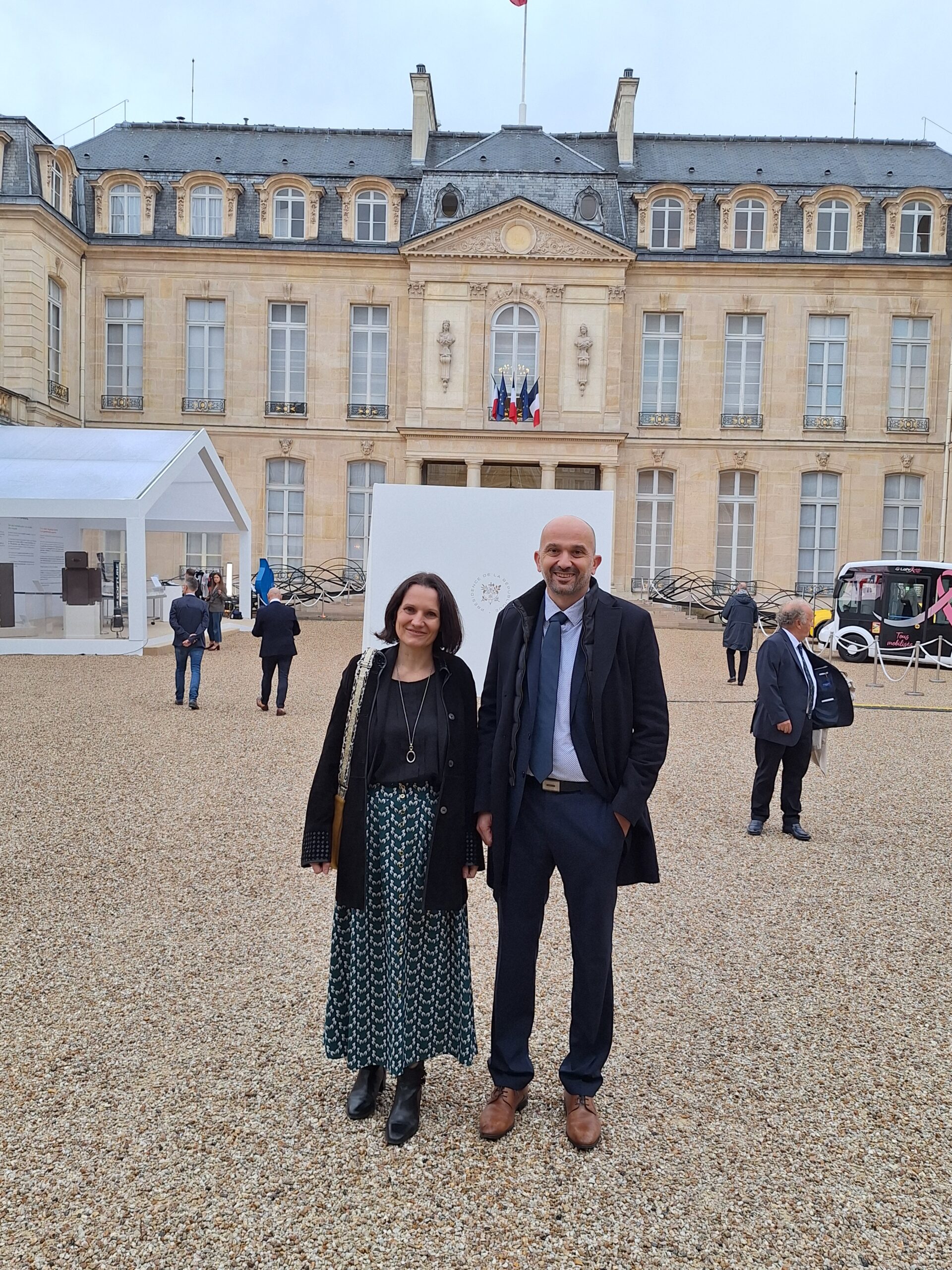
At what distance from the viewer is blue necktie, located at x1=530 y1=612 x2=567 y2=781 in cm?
276

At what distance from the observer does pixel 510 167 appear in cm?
2716

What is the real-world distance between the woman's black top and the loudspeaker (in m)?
15.4

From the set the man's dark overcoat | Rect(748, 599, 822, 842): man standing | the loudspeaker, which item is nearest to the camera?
the man's dark overcoat

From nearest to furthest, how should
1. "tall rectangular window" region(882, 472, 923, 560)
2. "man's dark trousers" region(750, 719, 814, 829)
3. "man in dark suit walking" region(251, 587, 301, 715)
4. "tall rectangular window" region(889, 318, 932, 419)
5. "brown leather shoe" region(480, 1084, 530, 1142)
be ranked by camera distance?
"brown leather shoe" region(480, 1084, 530, 1142)
"man's dark trousers" region(750, 719, 814, 829)
"man in dark suit walking" region(251, 587, 301, 715)
"tall rectangular window" region(889, 318, 932, 419)
"tall rectangular window" region(882, 472, 923, 560)

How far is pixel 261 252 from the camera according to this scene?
87.0 feet

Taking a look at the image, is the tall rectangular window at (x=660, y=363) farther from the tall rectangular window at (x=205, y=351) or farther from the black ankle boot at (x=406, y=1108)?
the black ankle boot at (x=406, y=1108)

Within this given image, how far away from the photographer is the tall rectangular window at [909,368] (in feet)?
87.9

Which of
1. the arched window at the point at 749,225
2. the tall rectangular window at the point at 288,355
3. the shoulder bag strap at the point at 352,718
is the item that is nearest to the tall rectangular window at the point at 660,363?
the arched window at the point at 749,225

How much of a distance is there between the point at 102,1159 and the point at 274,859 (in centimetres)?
273

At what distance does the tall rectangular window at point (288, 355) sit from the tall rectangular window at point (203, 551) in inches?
154

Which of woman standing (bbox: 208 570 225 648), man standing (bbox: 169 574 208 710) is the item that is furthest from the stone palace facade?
man standing (bbox: 169 574 208 710)

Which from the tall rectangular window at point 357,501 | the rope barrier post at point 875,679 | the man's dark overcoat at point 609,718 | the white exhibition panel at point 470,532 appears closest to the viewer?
the man's dark overcoat at point 609,718

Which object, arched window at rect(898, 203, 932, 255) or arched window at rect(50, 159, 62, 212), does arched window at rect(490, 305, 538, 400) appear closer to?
arched window at rect(898, 203, 932, 255)

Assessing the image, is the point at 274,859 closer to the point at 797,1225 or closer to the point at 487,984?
the point at 487,984
